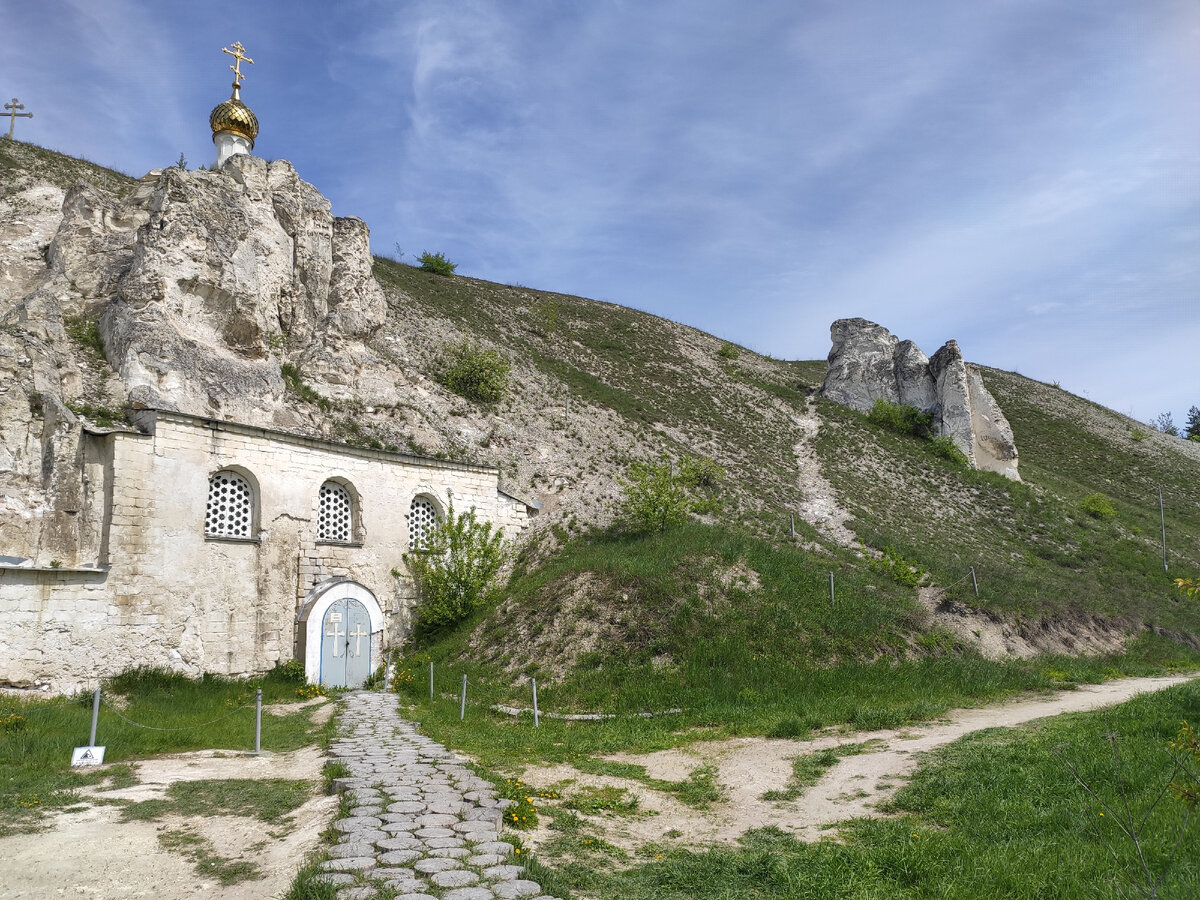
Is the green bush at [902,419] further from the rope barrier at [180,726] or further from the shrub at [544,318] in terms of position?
the rope barrier at [180,726]

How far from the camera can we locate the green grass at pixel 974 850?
18.3ft

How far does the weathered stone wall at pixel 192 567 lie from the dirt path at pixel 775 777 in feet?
32.4

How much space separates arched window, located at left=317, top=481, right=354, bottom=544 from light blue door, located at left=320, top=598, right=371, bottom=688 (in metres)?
1.94

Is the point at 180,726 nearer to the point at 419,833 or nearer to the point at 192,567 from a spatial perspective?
the point at 192,567

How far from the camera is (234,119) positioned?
26.2 metres

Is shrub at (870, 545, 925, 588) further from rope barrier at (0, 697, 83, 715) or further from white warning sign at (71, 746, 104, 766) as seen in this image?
rope barrier at (0, 697, 83, 715)

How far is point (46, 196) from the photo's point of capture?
22.7 meters

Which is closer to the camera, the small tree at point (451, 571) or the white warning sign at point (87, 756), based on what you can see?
the white warning sign at point (87, 756)

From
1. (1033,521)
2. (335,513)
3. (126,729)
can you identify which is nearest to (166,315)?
(335,513)

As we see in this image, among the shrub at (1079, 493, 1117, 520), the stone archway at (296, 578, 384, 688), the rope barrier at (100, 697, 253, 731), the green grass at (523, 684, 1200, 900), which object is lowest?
the green grass at (523, 684, 1200, 900)

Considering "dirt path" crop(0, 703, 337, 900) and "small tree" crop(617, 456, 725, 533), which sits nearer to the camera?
"dirt path" crop(0, 703, 337, 900)

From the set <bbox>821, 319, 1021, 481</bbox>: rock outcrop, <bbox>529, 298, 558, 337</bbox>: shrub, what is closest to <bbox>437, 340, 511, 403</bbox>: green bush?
<bbox>529, 298, 558, 337</bbox>: shrub

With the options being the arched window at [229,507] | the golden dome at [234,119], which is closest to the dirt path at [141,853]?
the arched window at [229,507]

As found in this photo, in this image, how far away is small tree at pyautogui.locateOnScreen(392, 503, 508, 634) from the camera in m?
19.8
